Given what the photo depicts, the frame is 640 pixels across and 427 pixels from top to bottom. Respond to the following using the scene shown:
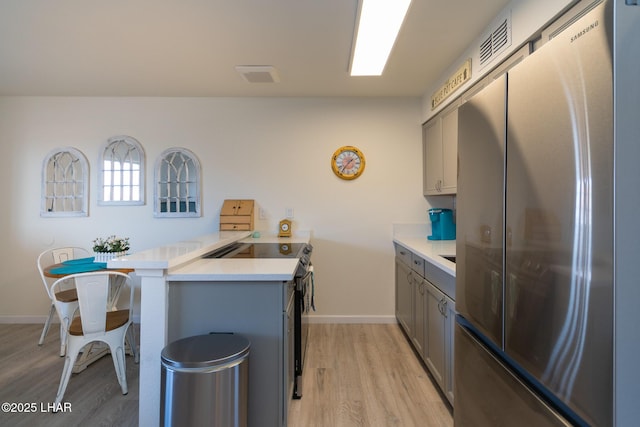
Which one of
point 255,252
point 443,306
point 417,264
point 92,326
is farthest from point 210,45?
point 443,306

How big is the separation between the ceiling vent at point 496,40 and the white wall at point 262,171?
137 cm

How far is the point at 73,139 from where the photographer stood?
3.55 m

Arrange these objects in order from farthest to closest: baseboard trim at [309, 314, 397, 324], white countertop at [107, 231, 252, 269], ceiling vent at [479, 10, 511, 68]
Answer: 1. baseboard trim at [309, 314, 397, 324]
2. ceiling vent at [479, 10, 511, 68]
3. white countertop at [107, 231, 252, 269]

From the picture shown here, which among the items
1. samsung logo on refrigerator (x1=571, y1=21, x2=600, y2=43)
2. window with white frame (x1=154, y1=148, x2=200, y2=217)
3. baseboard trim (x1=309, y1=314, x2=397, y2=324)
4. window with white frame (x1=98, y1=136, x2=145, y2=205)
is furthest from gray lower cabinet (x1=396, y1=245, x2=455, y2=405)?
window with white frame (x1=98, y1=136, x2=145, y2=205)

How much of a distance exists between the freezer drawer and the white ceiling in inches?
76.6

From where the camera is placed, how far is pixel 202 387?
1.33 metres

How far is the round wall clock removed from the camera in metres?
3.52

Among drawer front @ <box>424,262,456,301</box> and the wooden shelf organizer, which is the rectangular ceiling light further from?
the wooden shelf organizer

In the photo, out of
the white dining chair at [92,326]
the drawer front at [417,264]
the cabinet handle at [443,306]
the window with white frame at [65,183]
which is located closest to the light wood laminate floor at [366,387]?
the cabinet handle at [443,306]

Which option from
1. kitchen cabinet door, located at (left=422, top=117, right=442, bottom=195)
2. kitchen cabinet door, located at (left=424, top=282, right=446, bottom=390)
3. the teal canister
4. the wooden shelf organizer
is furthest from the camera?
the wooden shelf organizer

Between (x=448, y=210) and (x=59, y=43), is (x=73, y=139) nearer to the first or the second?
(x=59, y=43)

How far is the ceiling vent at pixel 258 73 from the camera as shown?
278cm

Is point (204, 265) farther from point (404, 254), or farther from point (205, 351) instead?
point (404, 254)

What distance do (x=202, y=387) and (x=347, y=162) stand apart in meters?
2.68
